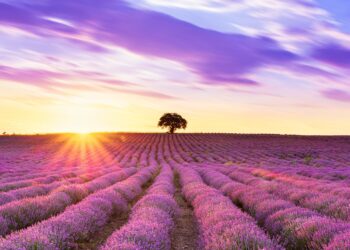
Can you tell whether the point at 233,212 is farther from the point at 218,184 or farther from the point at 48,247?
the point at 218,184

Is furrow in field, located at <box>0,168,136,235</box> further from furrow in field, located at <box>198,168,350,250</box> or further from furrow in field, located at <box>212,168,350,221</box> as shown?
furrow in field, located at <box>212,168,350,221</box>

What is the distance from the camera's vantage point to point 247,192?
1065cm

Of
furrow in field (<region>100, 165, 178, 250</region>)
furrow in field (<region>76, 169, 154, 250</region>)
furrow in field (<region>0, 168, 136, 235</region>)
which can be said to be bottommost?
furrow in field (<region>76, 169, 154, 250</region>)

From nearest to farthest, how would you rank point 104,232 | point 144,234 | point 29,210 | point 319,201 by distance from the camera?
point 144,234, point 104,232, point 29,210, point 319,201

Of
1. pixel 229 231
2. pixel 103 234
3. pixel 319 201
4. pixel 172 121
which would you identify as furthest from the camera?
pixel 172 121

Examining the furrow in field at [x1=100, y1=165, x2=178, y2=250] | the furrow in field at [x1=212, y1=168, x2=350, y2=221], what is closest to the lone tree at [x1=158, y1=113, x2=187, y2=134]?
the furrow in field at [x1=212, y1=168, x2=350, y2=221]

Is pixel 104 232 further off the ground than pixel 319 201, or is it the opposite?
pixel 319 201

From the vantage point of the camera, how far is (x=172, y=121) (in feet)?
322

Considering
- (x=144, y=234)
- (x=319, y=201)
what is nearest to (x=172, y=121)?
(x=319, y=201)

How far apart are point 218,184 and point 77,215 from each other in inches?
330

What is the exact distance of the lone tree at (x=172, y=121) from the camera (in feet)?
323

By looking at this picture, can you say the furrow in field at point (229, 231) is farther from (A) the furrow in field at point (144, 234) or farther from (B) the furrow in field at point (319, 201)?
(B) the furrow in field at point (319, 201)

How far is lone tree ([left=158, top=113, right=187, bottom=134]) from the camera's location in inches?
3871

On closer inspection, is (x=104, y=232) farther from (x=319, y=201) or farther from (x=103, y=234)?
(x=319, y=201)
